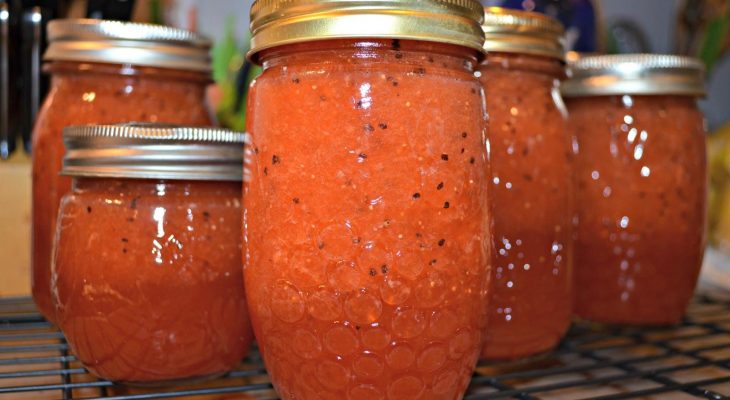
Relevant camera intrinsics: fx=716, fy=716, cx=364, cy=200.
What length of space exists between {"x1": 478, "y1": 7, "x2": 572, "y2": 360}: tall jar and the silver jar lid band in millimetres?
207

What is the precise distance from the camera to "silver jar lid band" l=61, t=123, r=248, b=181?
502mm

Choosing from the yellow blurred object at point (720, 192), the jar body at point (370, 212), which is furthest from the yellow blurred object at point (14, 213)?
the yellow blurred object at point (720, 192)

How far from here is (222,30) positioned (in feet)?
6.11

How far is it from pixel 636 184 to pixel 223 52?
1.33 meters

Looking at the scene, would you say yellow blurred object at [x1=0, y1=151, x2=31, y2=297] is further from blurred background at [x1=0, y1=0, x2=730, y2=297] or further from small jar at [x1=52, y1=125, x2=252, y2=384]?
small jar at [x1=52, y1=125, x2=252, y2=384]

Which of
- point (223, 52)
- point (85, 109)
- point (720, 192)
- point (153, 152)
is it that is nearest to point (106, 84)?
point (85, 109)

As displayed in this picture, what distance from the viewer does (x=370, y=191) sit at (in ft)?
1.37

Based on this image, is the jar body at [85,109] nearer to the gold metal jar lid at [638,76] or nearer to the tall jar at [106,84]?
the tall jar at [106,84]

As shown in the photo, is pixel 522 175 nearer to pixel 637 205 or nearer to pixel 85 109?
pixel 637 205

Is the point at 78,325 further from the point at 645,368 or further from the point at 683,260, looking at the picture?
the point at 683,260

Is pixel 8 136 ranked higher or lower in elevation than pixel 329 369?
higher

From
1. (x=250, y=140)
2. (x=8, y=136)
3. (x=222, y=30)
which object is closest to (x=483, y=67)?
(x=250, y=140)

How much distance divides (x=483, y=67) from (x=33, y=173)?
42cm

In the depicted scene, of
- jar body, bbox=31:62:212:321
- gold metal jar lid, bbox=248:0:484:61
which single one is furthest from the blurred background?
gold metal jar lid, bbox=248:0:484:61
